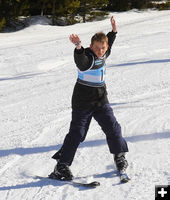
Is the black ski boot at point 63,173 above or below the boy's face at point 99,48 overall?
below

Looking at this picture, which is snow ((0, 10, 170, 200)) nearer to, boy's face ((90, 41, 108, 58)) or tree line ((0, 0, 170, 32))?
boy's face ((90, 41, 108, 58))

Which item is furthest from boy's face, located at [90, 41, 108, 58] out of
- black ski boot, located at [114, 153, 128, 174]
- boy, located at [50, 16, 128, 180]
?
black ski boot, located at [114, 153, 128, 174]

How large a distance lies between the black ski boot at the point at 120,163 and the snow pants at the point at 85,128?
8 cm

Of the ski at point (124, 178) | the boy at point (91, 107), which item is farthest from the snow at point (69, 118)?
the boy at point (91, 107)

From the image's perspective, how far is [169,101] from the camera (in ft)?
19.9

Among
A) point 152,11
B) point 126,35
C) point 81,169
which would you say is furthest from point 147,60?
point 152,11

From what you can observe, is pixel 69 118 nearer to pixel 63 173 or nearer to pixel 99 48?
pixel 63 173

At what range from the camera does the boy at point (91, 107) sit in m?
3.46

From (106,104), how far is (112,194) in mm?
872

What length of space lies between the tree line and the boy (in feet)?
38.5

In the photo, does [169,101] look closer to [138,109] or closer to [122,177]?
[138,109]

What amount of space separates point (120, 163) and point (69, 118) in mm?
1893

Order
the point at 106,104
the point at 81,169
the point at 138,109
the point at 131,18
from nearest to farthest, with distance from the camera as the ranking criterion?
the point at 106,104 → the point at 81,169 → the point at 138,109 → the point at 131,18

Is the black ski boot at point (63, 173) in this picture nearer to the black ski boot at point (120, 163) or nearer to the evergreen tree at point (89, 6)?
the black ski boot at point (120, 163)
